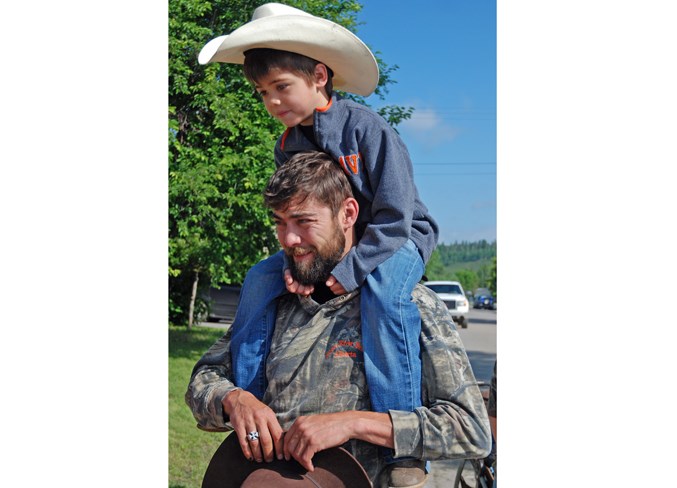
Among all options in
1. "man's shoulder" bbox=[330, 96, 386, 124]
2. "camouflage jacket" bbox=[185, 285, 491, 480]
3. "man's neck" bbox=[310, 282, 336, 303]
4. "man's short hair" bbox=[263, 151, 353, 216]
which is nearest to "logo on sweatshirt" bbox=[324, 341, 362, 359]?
"camouflage jacket" bbox=[185, 285, 491, 480]

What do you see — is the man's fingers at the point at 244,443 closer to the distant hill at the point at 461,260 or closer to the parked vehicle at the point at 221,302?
the distant hill at the point at 461,260

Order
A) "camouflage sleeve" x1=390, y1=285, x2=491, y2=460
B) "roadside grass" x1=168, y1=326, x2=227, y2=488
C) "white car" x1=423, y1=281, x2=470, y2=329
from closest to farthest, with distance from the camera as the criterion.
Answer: "camouflage sleeve" x1=390, y1=285, x2=491, y2=460, "roadside grass" x1=168, y1=326, x2=227, y2=488, "white car" x1=423, y1=281, x2=470, y2=329

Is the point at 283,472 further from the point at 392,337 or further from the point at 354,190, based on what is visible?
the point at 354,190

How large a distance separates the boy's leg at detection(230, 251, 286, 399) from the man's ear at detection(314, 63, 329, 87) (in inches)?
21.0

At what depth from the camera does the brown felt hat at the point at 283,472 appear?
208cm

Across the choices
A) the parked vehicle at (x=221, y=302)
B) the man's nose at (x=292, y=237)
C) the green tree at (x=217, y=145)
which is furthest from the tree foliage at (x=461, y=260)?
the parked vehicle at (x=221, y=302)

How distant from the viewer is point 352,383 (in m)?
2.17

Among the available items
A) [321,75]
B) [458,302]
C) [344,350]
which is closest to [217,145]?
[321,75]

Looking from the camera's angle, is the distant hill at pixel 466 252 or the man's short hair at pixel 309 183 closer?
the man's short hair at pixel 309 183

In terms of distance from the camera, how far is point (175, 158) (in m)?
3.42

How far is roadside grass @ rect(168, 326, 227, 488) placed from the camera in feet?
11.6

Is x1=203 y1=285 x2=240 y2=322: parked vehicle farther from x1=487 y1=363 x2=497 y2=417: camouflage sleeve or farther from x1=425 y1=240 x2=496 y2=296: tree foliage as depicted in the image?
x1=487 y1=363 x2=497 y2=417: camouflage sleeve

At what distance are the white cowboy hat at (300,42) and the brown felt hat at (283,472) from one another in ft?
3.60
